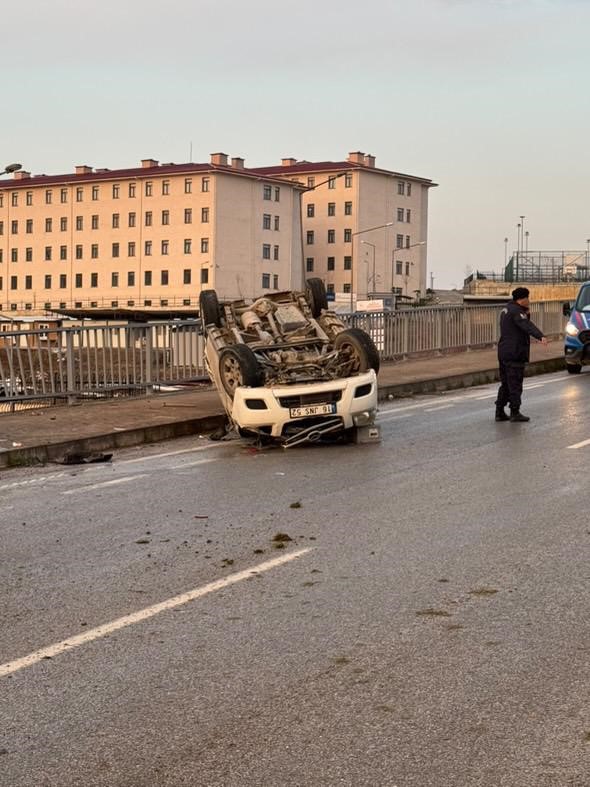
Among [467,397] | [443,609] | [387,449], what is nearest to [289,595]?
[443,609]

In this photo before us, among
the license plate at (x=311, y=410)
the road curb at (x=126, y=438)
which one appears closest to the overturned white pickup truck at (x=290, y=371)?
the license plate at (x=311, y=410)

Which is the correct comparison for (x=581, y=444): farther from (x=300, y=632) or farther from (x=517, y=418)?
(x=300, y=632)

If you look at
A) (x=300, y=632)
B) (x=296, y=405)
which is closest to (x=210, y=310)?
(x=296, y=405)

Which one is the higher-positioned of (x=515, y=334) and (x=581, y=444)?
(x=515, y=334)

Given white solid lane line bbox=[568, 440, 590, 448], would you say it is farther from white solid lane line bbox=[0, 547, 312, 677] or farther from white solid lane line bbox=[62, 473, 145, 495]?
white solid lane line bbox=[0, 547, 312, 677]

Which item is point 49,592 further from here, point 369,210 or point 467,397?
point 369,210

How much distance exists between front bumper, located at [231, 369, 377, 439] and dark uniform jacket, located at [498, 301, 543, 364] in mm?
2851

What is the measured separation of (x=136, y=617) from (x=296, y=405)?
288 inches

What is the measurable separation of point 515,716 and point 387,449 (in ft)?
28.3

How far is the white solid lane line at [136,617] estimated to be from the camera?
5409 mm

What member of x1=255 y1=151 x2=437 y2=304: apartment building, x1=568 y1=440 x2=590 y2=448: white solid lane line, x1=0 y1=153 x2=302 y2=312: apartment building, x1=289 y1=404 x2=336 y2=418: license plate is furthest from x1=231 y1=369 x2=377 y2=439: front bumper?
x1=255 y1=151 x2=437 y2=304: apartment building

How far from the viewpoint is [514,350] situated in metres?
15.5

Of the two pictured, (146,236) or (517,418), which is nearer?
(517,418)

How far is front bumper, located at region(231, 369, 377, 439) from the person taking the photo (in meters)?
13.3
